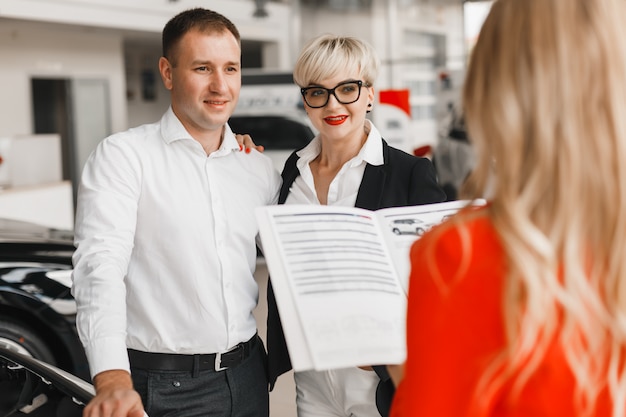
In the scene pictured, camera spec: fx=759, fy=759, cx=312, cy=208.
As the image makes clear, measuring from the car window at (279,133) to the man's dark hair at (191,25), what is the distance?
23.2 ft

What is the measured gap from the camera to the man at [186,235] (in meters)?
1.90

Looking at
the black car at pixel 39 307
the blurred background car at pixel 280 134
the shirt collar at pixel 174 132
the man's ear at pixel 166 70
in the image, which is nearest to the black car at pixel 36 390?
the shirt collar at pixel 174 132

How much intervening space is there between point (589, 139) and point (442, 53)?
617 inches

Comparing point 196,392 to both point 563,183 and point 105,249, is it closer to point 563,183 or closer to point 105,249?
point 105,249


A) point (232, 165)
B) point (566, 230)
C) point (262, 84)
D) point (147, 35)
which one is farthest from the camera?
point (147, 35)

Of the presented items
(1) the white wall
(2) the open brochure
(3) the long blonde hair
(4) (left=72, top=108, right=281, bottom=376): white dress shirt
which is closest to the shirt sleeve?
(4) (left=72, top=108, right=281, bottom=376): white dress shirt

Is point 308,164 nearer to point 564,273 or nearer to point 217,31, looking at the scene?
point 217,31

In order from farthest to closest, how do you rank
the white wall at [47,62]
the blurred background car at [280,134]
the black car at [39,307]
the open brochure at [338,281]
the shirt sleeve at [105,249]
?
the white wall at [47,62] → the blurred background car at [280,134] → the black car at [39,307] → the shirt sleeve at [105,249] → the open brochure at [338,281]

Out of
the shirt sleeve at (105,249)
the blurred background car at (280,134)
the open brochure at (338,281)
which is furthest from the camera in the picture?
the blurred background car at (280,134)

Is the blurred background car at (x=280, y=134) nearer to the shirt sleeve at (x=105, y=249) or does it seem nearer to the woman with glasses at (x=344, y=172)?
the woman with glasses at (x=344, y=172)

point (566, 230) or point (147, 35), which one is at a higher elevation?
point (147, 35)

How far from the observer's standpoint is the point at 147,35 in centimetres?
1316

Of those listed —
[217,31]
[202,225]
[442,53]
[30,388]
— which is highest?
[442,53]

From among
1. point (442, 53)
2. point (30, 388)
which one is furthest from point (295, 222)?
point (442, 53)
